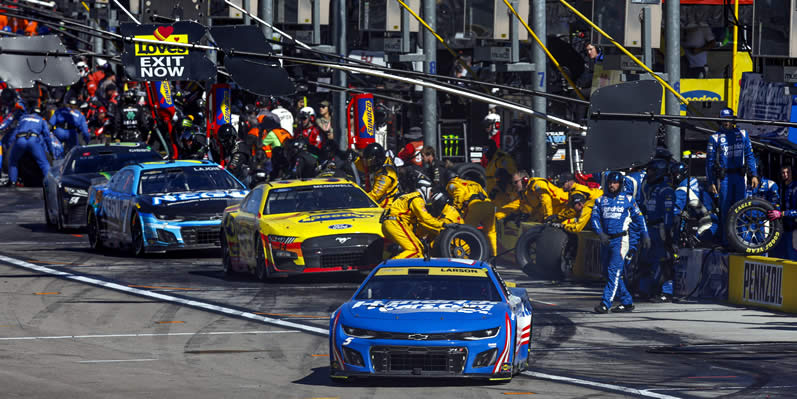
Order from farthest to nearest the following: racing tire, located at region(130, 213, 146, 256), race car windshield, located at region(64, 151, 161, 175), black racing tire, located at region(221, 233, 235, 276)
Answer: race car windshield, located at region(64, 151, 161, 175)
racing tire, located at region(130, 213, 146, 256)
black racing tire, located at region(221, 233, 235, 276)

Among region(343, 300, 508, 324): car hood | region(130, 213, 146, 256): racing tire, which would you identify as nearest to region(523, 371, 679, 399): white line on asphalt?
region(343, 300, 508, 324): car hood

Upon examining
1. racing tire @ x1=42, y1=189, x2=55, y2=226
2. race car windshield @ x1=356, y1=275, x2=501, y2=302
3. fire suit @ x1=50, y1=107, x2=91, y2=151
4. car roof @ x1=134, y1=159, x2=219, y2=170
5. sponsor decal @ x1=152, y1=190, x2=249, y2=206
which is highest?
fire suit @ x1=50, y1=107, x2=91, y2=151

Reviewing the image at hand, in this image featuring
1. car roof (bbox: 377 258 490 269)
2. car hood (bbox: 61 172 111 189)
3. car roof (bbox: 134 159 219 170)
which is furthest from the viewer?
car hood (bbox: 61 172 111 189)

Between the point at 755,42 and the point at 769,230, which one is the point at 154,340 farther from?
the point at 755,42

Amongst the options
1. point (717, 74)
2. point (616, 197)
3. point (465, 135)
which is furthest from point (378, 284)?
point (465, 135)

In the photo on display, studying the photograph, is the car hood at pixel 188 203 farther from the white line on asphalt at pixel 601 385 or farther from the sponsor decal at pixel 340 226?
the white line on asphalt at pixel 601 385

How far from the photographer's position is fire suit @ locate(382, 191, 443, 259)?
18.1 meters

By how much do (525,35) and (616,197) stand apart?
355 inches

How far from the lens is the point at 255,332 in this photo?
1416 centimetres

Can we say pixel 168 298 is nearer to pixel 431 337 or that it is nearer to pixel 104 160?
pixel 431 337

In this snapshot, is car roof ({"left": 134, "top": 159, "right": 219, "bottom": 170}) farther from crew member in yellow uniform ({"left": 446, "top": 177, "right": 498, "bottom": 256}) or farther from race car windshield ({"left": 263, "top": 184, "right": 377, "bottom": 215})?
crew member in yellow uniform ({"left": 446, "top": 177, "right": 498, "bottom": 256})

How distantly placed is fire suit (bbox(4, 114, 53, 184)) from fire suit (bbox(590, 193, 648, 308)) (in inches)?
797

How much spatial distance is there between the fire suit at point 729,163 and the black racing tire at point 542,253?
2439 millimetres

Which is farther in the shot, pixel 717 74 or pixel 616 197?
pixel 717 74
